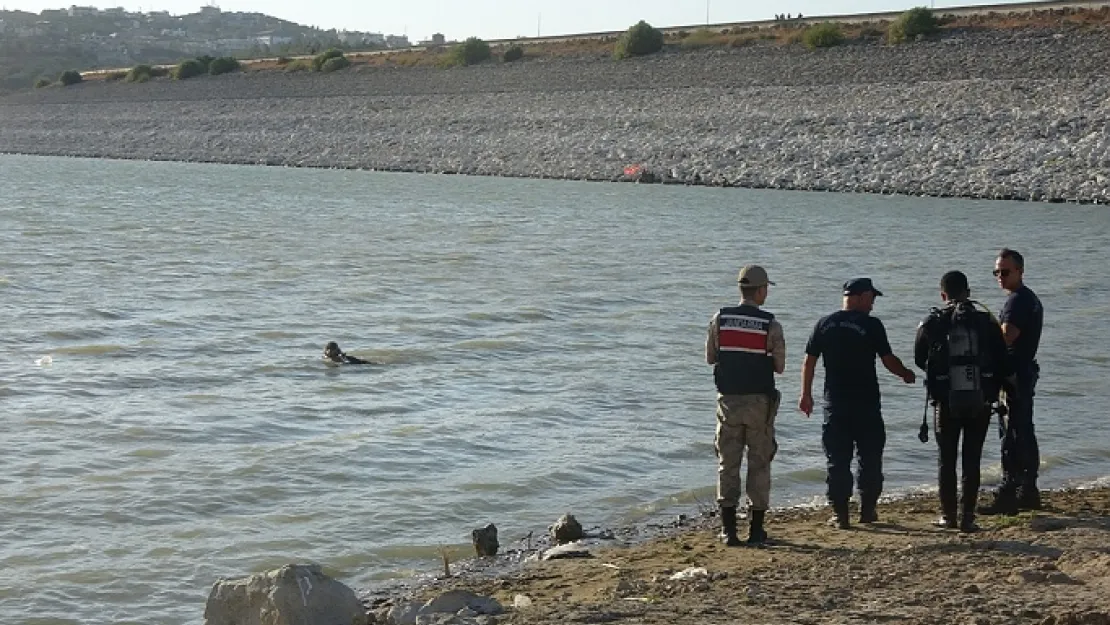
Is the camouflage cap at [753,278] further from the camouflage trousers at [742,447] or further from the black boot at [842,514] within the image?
the black boot at [842,514]

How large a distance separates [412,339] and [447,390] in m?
3.68

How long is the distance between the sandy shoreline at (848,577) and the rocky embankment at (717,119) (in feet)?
113

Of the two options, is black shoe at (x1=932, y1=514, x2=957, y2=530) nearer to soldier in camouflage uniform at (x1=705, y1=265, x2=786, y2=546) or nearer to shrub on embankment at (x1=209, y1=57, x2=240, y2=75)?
soldier in camouflage uniform at (x1=705, y1=265, x2=786, y2=546)

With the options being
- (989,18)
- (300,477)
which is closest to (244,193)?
(989,18)

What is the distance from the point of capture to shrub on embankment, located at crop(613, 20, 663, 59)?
67.4 m

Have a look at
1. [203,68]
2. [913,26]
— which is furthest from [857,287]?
[203,68]

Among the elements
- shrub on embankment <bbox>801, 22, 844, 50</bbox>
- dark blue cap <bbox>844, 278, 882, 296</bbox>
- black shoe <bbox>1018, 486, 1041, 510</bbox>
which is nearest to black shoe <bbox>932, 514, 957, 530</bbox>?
black shoe <bbox>1018, 486, 1041, 510</bbox>

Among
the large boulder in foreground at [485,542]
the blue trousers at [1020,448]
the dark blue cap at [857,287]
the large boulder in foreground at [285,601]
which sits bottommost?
the large boulder in foreground at [485,542]

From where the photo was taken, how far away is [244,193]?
50.8m

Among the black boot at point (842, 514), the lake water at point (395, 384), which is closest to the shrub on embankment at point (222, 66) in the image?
the lake water at point (395, 384)

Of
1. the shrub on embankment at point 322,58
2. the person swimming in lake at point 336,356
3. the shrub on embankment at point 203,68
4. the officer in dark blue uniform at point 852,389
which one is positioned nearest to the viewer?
the officer in dark blue uniform at point 852,389

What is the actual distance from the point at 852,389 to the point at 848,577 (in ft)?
5.51

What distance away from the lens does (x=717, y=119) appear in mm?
56844

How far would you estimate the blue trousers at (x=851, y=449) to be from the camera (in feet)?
30.8
